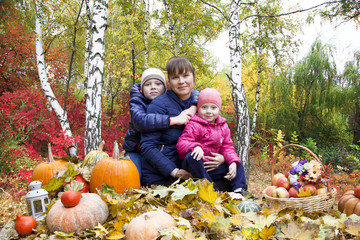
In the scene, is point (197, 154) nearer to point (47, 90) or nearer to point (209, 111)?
point (209, 111)

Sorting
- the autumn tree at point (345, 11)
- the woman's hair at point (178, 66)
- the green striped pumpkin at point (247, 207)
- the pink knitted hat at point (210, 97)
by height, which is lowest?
the green striped pumpkin at point (247, 207)

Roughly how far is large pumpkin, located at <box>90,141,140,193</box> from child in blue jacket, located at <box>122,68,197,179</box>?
0.36 m

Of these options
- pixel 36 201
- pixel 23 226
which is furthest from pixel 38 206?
pixel 23 226

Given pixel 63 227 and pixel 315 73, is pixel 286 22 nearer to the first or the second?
pixel 315 73

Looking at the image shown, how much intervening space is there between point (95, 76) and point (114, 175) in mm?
2227

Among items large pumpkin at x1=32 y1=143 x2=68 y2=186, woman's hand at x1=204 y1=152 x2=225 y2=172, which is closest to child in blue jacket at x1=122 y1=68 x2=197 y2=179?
woman's hand at x1=204 y1=152 x2=225 y2=172

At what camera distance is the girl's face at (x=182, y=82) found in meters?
2.39

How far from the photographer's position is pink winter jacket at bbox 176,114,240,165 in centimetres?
223

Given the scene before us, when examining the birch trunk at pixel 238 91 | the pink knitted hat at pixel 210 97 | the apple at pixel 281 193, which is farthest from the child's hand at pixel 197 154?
the birch trunk at pixel 238 91

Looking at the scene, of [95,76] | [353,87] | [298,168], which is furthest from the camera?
[353,87]

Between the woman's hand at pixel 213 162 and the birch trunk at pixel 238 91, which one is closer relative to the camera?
the woman's hand at pixel 213 162

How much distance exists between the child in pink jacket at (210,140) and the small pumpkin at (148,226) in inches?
33.0

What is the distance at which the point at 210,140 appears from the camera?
2.33 m

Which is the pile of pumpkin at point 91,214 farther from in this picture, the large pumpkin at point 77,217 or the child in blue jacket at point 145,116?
the child in blue jacket at point 145,116
